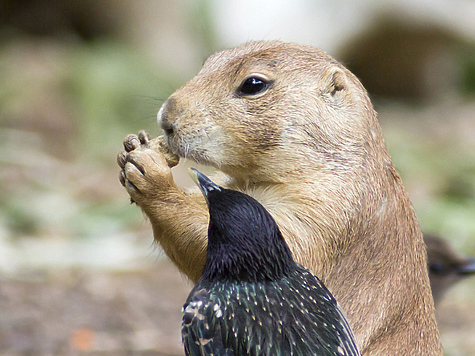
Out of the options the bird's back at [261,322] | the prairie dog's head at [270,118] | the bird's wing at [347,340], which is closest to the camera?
the bird's back at [261,322]

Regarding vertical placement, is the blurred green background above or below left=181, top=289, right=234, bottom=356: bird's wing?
above

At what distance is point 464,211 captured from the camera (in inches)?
306

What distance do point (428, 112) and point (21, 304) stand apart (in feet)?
28.3

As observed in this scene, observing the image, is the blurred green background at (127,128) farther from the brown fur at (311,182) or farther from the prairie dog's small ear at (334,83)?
the prairie dog's small ear at (334,83)

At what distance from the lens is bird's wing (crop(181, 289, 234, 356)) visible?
6.99 ft

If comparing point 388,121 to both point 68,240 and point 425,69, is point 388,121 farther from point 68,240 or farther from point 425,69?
point 68,240

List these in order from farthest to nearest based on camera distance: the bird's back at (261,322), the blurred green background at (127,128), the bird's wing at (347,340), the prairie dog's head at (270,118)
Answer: the blurred green background at (127,128), the prairie dog's head at (270,118), the bird's wing at (347,340), the bird's back at (261,322)

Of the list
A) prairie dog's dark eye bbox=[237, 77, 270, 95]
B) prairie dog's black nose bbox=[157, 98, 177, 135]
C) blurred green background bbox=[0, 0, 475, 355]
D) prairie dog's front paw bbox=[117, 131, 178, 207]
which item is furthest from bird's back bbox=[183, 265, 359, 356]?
blurred green background bbox=[0, 0, 475, 355]

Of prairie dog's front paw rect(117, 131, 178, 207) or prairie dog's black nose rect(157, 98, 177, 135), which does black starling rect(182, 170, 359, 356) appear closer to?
prairie dog's front paw rect(117, 131, 178, 207)

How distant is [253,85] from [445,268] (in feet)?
8.75

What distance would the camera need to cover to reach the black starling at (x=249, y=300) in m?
2.10

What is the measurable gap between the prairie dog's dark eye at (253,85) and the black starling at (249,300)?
2.39 feet

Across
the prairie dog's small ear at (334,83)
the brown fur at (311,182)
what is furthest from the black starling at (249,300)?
the prairie dog's small ear at (334,83)

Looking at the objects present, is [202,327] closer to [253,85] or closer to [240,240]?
[240,240]
